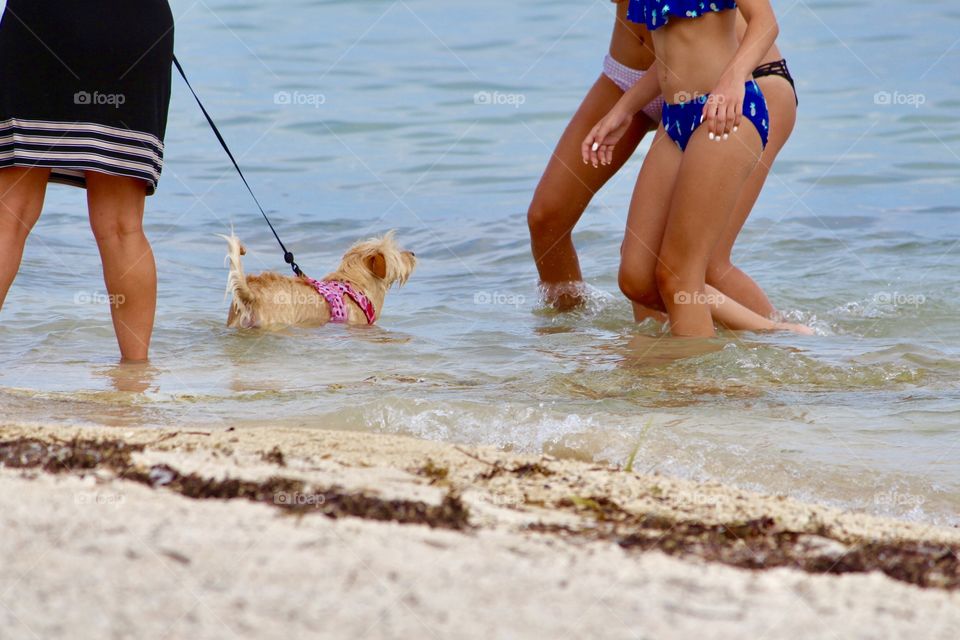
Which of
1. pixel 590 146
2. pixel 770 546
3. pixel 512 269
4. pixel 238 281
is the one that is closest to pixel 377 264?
pixel 238 281

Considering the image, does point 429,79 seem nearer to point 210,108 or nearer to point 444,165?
point 210,108

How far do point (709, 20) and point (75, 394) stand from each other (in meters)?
2.66

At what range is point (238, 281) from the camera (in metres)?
5.46

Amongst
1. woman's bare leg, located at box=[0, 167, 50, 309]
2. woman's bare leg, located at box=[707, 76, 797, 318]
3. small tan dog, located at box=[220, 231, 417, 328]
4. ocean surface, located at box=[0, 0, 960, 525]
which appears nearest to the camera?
ocean surface, located at box=[0, 0, 960, 525]

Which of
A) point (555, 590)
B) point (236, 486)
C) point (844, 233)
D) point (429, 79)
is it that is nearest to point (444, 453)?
point (236, 486)

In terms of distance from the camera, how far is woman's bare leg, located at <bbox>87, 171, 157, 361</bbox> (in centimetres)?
411

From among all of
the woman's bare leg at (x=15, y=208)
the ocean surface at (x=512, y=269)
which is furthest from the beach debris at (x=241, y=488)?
the woman's bare leg at (x=15, y=208)

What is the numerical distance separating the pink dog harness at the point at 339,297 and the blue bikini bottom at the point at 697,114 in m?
2.11

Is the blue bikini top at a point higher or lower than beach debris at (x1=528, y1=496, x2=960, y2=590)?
higher

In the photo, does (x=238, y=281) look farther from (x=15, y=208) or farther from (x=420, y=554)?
(x=420, y=554)

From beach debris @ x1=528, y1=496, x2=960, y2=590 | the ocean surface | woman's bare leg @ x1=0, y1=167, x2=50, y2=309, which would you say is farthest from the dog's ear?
beach debris @ x1=528, y1=496, x2=960, y2=590

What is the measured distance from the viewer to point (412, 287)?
7605 mm

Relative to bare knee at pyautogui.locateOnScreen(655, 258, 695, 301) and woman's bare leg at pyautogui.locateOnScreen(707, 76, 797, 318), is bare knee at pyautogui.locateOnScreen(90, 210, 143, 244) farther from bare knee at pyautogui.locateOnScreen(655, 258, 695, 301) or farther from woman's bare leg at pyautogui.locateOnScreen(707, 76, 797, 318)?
woman's bare leg at pyautogui.locateOnScreen(707, 76, 797, 318)

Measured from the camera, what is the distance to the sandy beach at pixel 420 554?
1.92 m
